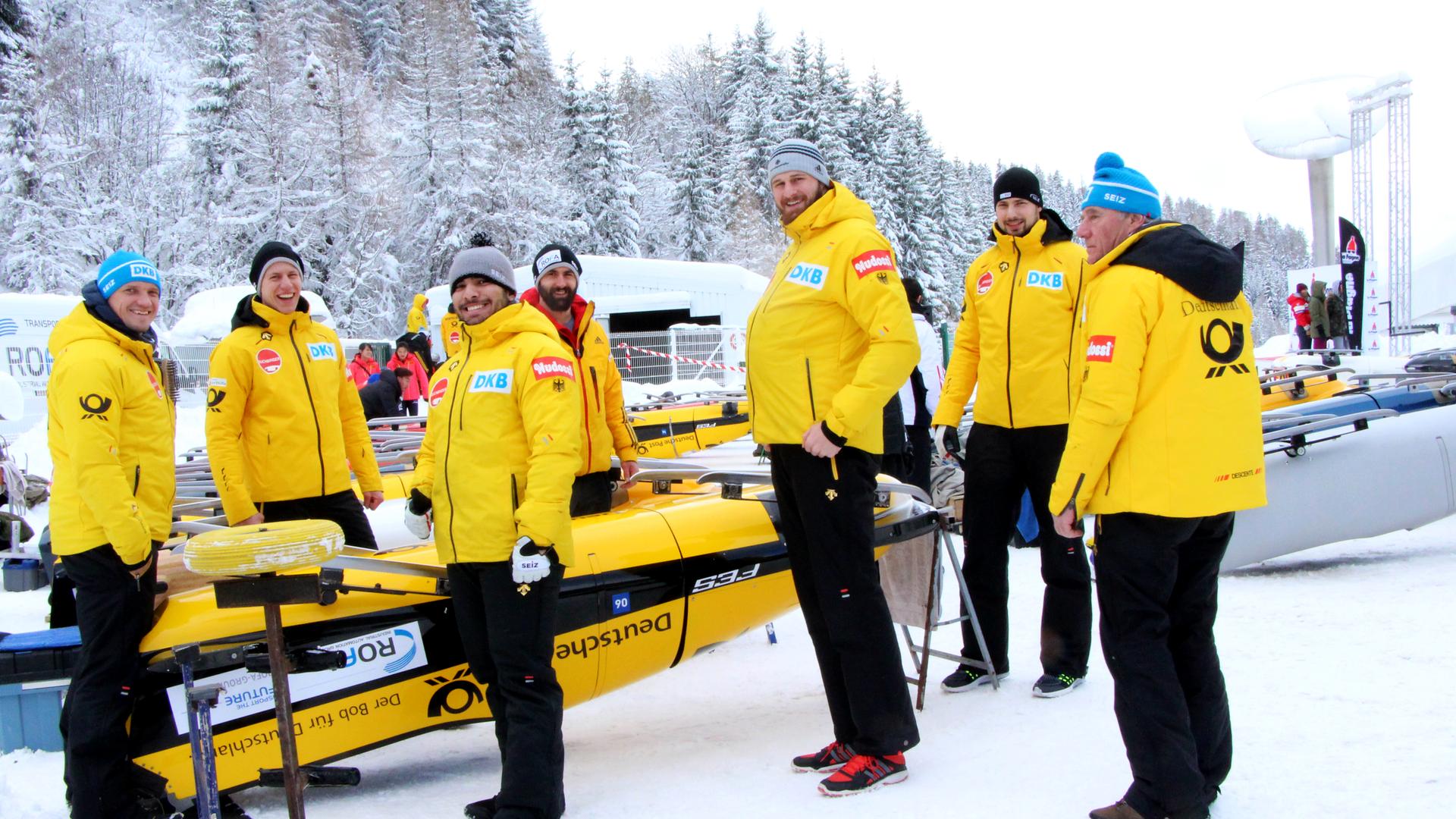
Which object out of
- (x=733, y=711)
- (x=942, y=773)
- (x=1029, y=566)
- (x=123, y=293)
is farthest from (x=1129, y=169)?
(x=1029, y=566)

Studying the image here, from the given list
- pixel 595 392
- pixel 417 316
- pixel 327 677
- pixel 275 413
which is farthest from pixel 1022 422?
pixel 417 316

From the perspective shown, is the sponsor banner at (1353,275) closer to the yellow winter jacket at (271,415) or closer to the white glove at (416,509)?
the yellow winter jacket at (271,415)

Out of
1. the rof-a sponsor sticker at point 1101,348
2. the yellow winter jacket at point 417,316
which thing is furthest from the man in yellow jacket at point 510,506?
the yellow winter jacket at point 417,316

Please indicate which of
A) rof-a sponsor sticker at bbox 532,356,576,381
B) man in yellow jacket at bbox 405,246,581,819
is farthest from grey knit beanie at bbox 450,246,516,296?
rof-a sponsor sticker at bbox 532,356,576,381

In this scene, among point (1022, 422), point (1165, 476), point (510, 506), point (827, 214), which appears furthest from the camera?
point (1022, 422)

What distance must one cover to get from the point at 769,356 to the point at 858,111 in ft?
139

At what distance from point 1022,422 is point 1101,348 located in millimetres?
1263

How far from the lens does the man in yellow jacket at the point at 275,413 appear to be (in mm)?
4164

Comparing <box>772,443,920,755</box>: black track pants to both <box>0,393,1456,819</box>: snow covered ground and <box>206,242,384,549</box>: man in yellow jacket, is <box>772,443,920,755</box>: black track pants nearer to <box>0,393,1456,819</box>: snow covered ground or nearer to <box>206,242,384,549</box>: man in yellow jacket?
<box>0,393,1456,819</box>: snow covered ground

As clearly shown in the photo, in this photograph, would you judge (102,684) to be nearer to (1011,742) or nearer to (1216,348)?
(1011,742)

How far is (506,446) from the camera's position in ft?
10.5

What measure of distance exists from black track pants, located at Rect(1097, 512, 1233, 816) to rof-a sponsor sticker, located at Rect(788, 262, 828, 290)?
1.12 metres

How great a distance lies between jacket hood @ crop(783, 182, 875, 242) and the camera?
11.1 feet

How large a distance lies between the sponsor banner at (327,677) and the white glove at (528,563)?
0.79 metres
